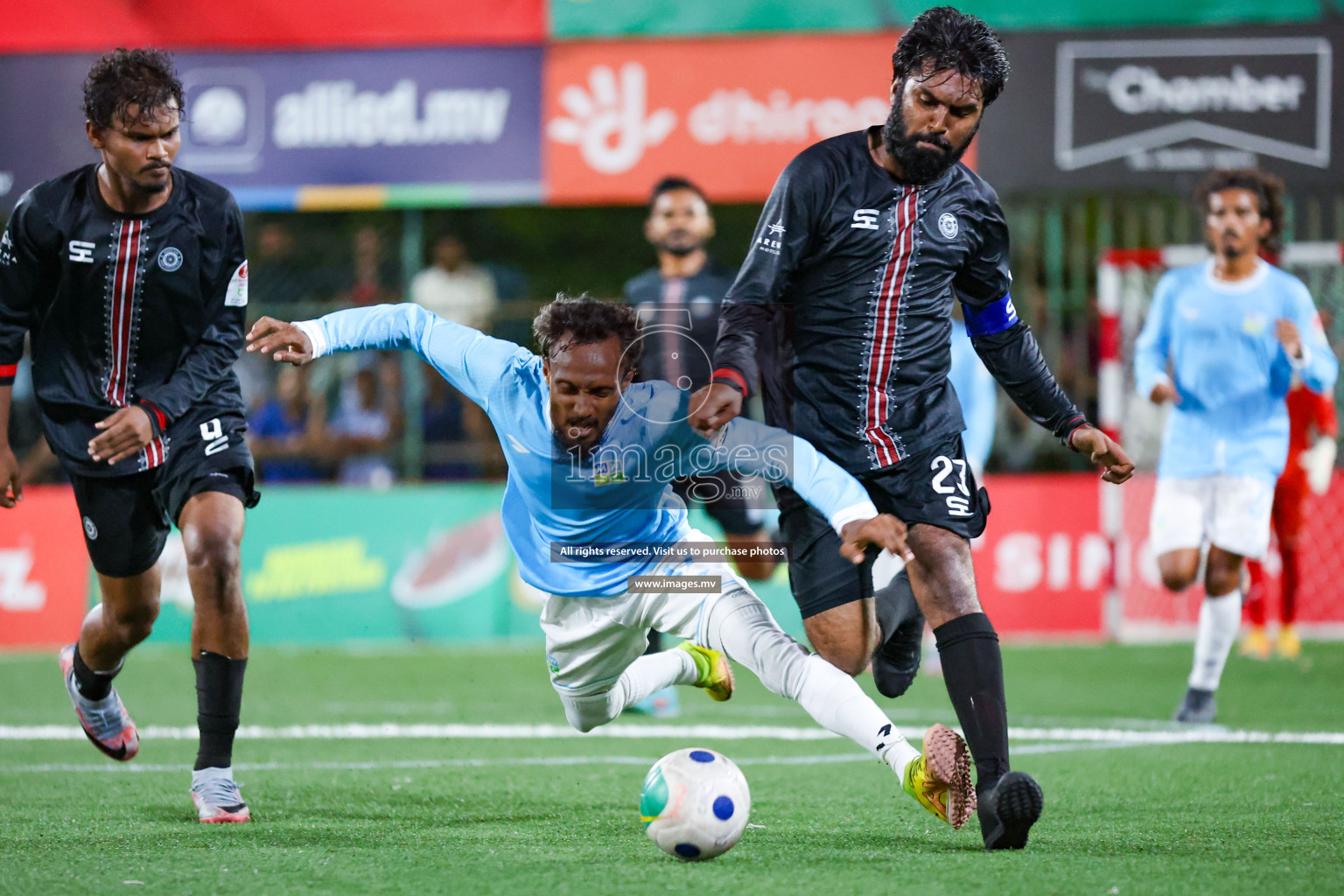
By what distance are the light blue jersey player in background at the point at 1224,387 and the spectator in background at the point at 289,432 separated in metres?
6.41

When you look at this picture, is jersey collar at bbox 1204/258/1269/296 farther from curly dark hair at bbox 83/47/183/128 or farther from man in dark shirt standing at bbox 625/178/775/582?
curly dark hair at bbox 83/47/183/128

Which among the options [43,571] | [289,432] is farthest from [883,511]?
[289,432]

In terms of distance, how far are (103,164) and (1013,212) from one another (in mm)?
8030

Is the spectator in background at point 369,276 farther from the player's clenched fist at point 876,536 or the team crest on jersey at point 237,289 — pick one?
→ the player's clenched fist at point 876,536

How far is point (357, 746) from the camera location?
261 inches

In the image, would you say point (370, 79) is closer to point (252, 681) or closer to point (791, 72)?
point (791, 72)

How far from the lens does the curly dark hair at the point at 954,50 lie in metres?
4.38

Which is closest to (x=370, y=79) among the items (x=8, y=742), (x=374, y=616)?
(x=374, y=616)

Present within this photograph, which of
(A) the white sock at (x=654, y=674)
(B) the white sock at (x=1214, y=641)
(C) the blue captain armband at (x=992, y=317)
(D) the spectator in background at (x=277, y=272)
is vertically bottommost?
(B) the white sock at (x=1214, y=641)

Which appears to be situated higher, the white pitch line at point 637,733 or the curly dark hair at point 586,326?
the curly dark hair at point 586,326

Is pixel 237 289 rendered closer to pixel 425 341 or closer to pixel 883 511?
pixel 425 341

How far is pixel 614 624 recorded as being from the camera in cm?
477

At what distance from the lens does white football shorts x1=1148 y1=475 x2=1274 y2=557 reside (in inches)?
293

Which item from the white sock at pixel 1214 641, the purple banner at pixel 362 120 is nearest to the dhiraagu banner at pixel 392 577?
the purple banner at pixel 362 120
